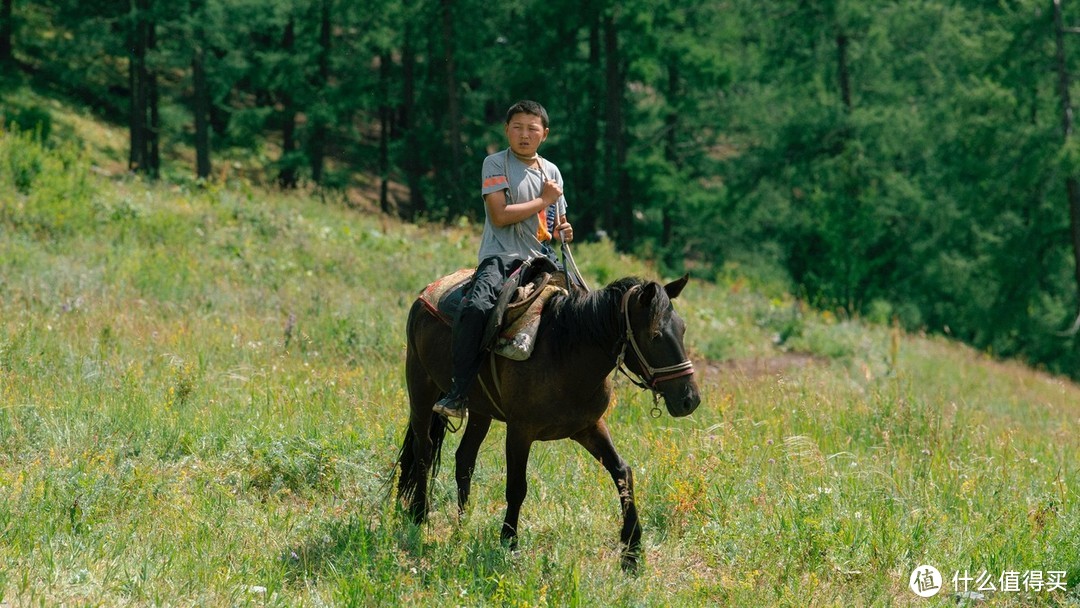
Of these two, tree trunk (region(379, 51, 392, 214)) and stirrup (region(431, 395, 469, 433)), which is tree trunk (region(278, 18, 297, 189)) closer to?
tree trunk (region(379, 51, 392, 214))

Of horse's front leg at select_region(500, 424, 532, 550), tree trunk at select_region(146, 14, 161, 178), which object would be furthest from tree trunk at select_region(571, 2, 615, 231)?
horse's front leg at select_region(500, 424, 532, 550)

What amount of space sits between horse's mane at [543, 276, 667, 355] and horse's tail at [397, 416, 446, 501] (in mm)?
1385

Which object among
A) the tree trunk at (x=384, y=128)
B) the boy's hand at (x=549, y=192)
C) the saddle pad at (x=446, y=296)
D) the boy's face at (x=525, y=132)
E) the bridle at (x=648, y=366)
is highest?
the boy's face at (x=525, y=132)

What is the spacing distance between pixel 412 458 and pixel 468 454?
1.87 feet

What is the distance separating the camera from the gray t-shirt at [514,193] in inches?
243

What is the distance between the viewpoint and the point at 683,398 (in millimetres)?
5391

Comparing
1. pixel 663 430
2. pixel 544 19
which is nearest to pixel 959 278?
pixel 544 19

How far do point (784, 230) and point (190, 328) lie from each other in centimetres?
2715

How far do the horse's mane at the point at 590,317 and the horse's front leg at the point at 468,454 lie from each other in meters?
1.06

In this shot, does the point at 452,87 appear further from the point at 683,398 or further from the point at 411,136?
the point at 683,398

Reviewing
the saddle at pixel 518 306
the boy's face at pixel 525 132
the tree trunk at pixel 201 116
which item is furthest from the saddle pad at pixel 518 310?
the tree trunk at pixel 201 116

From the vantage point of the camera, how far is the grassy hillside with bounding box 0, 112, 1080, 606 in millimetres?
5605

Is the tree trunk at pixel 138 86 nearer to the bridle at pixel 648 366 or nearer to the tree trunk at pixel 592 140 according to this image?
the tree trunk at pixel 592 140

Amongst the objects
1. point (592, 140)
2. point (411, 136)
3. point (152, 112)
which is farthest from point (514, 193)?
point (152, 112)
